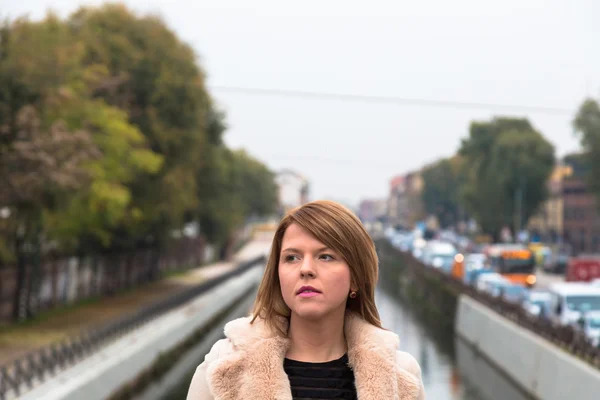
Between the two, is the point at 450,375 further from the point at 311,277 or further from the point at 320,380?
the point at 311,277

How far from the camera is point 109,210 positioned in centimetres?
4003

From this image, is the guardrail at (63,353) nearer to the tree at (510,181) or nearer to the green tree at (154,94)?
the green tree at (154,94)

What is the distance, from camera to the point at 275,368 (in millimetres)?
3441

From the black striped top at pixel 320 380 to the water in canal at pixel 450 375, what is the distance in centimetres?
1781

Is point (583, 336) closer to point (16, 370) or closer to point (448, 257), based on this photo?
point (16, 370)

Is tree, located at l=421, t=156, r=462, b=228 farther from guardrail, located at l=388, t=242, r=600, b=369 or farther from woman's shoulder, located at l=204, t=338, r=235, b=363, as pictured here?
woman's shoulder, located at l=204, t=338, r=235, b=363

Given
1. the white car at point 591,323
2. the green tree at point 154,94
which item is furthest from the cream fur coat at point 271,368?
the green tree at point 154,94

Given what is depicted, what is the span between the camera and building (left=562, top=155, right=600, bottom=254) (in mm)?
117688

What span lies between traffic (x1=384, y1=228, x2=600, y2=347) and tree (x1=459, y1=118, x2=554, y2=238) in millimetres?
4153

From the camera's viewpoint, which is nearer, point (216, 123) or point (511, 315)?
point (511, 315)

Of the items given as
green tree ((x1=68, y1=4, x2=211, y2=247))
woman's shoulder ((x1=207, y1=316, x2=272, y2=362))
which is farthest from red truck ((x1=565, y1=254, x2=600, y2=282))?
woman's shoulder ((x1=207, y1=316, x2=272, y2=362))

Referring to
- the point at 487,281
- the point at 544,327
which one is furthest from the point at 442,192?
the point at 544,327

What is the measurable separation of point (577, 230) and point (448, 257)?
52.6 metres

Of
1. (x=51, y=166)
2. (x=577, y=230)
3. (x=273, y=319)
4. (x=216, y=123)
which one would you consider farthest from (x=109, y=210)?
(x=577, y=230)
